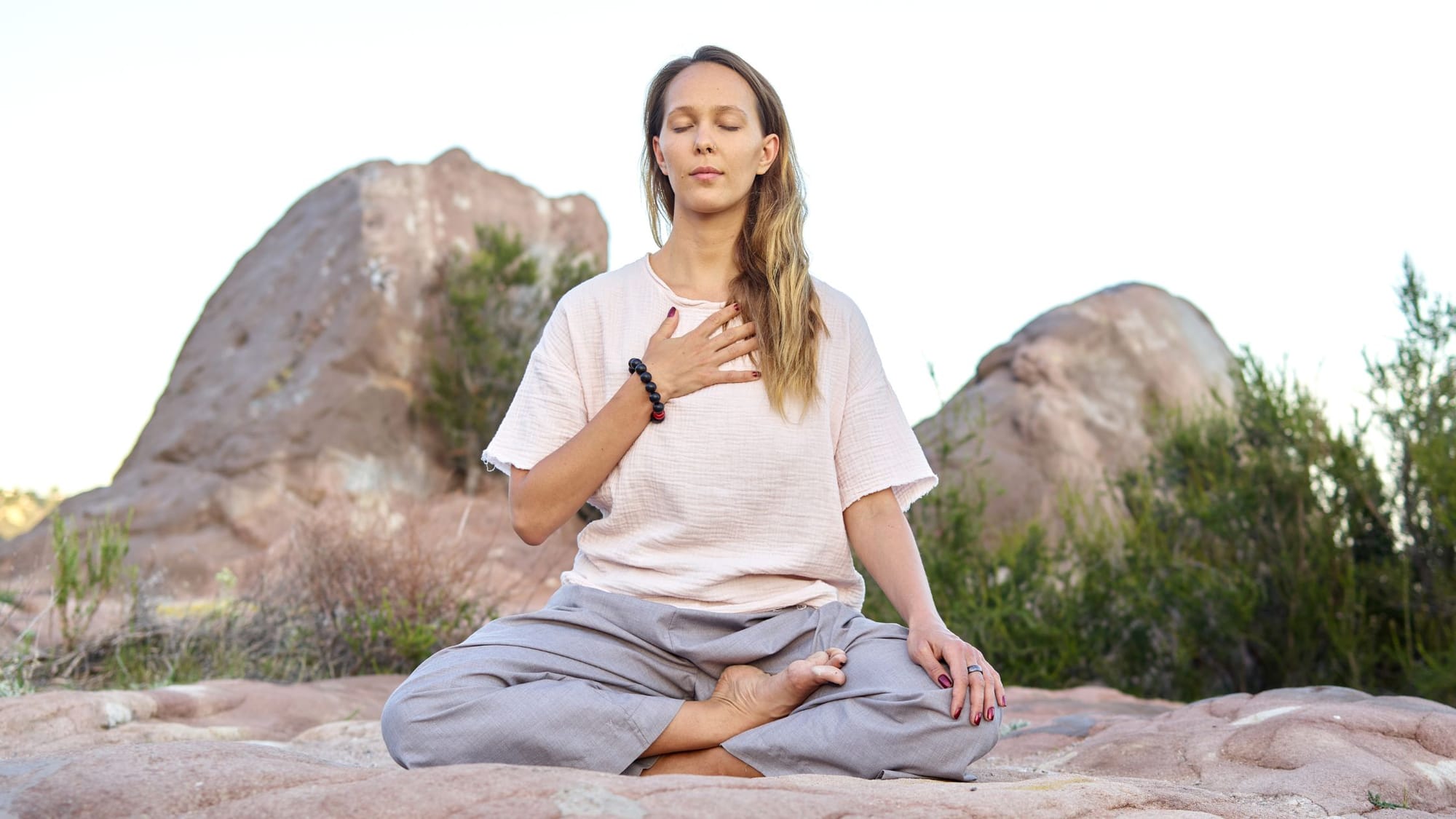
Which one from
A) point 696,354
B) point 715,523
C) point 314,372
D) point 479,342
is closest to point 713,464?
point 715,523

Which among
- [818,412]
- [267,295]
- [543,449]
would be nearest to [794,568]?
[818,412]

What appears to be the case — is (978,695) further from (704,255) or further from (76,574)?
(76,574)

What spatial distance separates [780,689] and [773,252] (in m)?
0.96

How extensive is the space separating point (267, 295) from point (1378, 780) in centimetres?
1202

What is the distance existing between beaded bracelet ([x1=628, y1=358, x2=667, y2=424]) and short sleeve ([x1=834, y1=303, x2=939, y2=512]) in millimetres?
428

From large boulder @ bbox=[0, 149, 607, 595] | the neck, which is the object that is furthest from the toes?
large boulder @ bbox=[0, 149, 607, 595]

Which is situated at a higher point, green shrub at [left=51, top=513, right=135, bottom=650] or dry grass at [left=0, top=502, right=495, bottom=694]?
green shrub at [left=51, top=513, right=135, bottom=650]

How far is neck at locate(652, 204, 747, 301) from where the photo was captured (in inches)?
111

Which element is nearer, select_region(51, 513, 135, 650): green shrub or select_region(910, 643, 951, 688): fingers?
select_region(910, 643, 951, 688): fingers

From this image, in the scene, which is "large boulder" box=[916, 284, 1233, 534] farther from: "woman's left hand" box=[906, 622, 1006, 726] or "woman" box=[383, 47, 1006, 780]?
"woman's left hand" box=[906, 622, 1006, 726]

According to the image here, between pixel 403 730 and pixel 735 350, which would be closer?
pixel 403 730

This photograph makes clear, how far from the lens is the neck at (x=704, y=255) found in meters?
2.83

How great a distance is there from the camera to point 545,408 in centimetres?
270

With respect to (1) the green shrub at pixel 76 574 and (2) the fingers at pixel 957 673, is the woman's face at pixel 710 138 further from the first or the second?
(1) the green shrub at pixel 76 574
